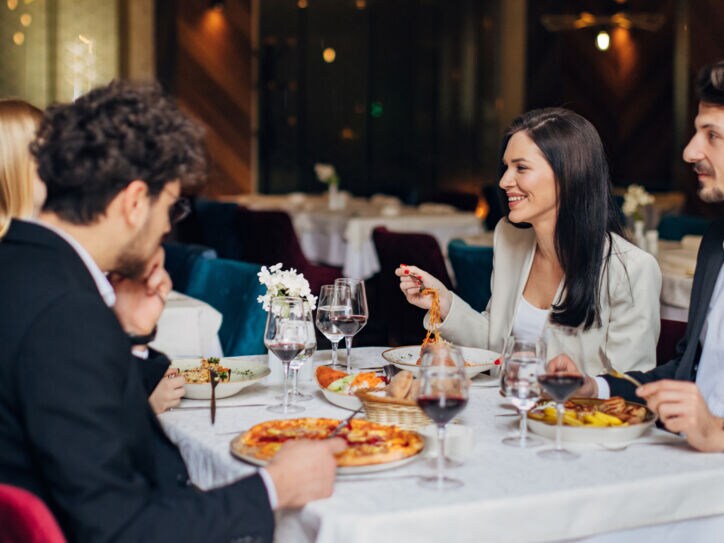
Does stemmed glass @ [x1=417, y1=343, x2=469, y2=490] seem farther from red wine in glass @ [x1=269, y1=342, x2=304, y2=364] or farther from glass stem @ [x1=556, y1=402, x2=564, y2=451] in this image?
red wine in glass @ [x1=269, y1=342, x2=304, y2=364]

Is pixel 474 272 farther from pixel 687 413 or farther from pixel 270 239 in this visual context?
pixel 270 239

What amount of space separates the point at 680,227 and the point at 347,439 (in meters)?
5.21

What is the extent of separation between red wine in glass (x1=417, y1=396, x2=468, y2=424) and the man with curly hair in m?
0.17

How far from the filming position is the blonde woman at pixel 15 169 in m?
2.55

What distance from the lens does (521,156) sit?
294 centimetres

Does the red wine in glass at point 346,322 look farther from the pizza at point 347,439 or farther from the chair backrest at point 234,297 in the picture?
the chair backrest at point 234,297

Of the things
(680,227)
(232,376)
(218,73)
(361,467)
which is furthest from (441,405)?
(218,73)

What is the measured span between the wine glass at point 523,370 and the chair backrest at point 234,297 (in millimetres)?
1783

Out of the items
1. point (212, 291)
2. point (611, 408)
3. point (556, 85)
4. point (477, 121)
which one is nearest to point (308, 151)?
point (477, 121)

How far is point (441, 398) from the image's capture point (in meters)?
1.70

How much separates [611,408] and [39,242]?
119 cm

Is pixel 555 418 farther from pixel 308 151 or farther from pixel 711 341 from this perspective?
pixel 308 151

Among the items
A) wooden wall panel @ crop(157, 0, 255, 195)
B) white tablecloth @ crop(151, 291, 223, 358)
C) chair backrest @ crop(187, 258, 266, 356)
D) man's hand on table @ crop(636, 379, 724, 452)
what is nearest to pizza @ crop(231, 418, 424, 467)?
man's hand on table @ crop(636, 379, 724, 452)

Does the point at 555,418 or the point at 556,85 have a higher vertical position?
the point at 556,85
